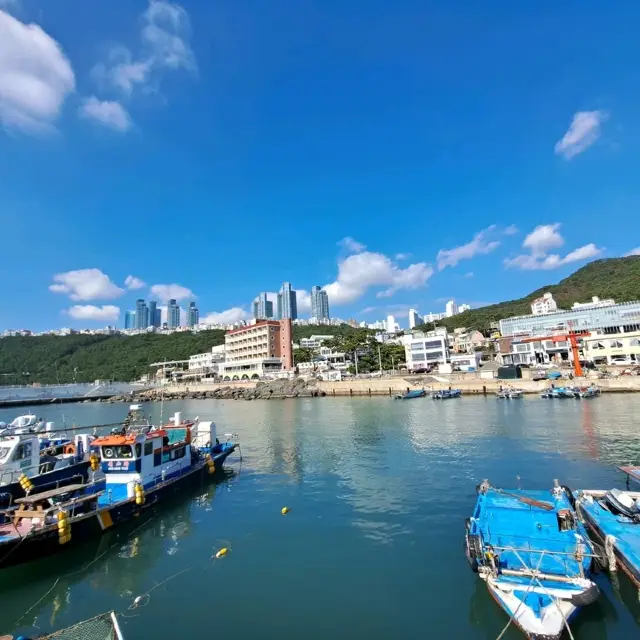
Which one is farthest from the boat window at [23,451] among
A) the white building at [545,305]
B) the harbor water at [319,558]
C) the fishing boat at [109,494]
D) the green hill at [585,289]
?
the white building at [545,305]

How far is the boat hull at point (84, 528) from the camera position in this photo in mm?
12094

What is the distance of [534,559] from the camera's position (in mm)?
9164

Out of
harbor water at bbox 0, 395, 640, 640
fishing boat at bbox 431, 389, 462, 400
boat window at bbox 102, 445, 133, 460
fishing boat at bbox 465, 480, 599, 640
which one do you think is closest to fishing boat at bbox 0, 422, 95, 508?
boat window at bbox 102, 445, 133, 460

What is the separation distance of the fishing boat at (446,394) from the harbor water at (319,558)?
35059 mm

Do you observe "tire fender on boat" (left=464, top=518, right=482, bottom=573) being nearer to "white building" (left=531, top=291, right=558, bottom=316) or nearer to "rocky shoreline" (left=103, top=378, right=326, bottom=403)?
"rocky shoreline" (left=103, top=378, right=326, bottom=403)

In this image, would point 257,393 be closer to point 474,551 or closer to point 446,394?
point 446,394

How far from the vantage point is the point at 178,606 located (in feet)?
32.8

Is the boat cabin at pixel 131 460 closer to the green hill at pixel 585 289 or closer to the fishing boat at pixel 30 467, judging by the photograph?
the fishing boat at pixel 30 467

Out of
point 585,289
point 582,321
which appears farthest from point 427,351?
point 585,289

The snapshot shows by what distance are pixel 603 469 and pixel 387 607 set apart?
16.7 metres

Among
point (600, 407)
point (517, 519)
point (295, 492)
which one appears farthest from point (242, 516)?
point (600, 407)

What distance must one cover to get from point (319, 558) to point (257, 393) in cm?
7625

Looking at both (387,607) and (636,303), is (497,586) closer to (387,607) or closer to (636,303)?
(387,607)

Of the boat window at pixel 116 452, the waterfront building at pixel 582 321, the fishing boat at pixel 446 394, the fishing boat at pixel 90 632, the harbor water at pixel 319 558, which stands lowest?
the harbor water at pixel 319 558
